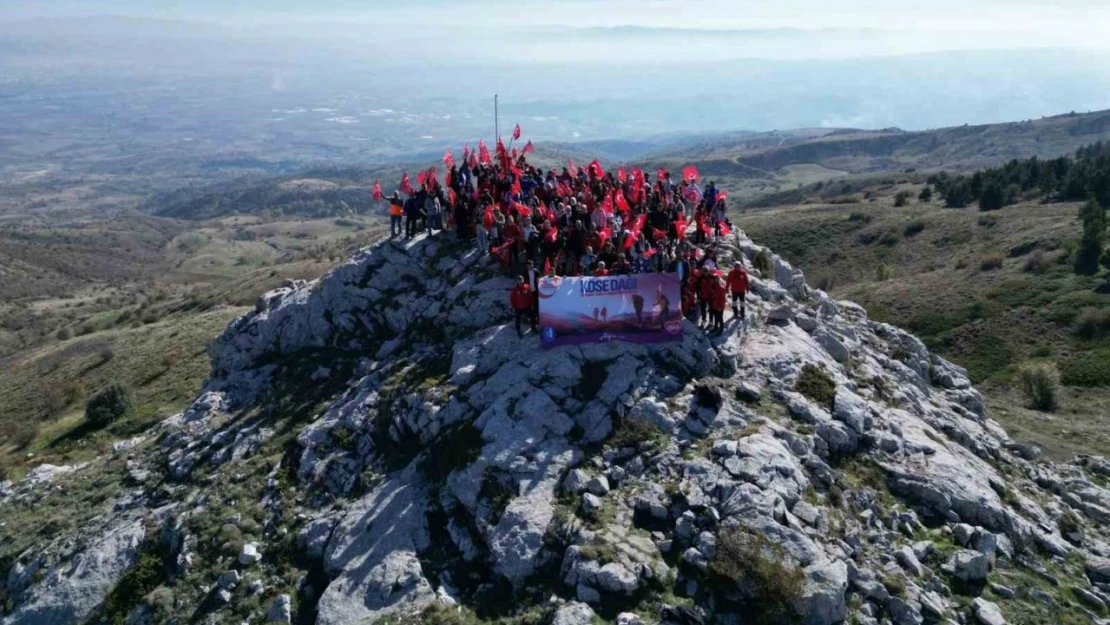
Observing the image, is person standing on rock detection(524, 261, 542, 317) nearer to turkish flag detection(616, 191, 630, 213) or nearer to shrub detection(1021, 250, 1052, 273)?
turkish flag detection(616, 191, 630, 213)

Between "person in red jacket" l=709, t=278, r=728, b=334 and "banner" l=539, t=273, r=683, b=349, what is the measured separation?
1152 mm

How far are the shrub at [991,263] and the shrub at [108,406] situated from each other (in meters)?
55.2

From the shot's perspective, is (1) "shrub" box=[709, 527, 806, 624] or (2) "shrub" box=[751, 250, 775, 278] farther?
(2) "shrub" box=[751, 250, 775, 278]

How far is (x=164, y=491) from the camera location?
75.2 ft

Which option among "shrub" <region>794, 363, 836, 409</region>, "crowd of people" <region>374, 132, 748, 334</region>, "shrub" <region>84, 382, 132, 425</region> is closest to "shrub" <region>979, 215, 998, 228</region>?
"crowd of people" <region>374, 132, 748, 334</region>

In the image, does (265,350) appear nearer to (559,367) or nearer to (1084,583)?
(559,367)

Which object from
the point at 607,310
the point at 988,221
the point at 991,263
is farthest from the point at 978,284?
the point at 607,310

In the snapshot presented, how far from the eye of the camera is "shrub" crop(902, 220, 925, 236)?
64.7 meters

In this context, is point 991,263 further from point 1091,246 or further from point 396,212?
point 396,212

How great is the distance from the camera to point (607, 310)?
2259 centimetres

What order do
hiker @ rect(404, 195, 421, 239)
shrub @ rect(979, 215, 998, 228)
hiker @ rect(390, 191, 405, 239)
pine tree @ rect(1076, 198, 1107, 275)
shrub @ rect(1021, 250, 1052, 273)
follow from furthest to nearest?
1. shrub @ rect(979, 215, 998, 228)
2. shrub @ rect(1021, 250, 1052, 273)
3. pine tree @ rect(1076, 198, 1107, 275)
4. hiker @ rect(390, 191, 405, 239)
5. hiker @ rect(404, 195, 421, 239)

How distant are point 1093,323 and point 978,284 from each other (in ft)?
31.2

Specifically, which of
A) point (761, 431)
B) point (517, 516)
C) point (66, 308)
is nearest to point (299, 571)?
point (517, 516)

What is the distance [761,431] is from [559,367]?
6.18 m
